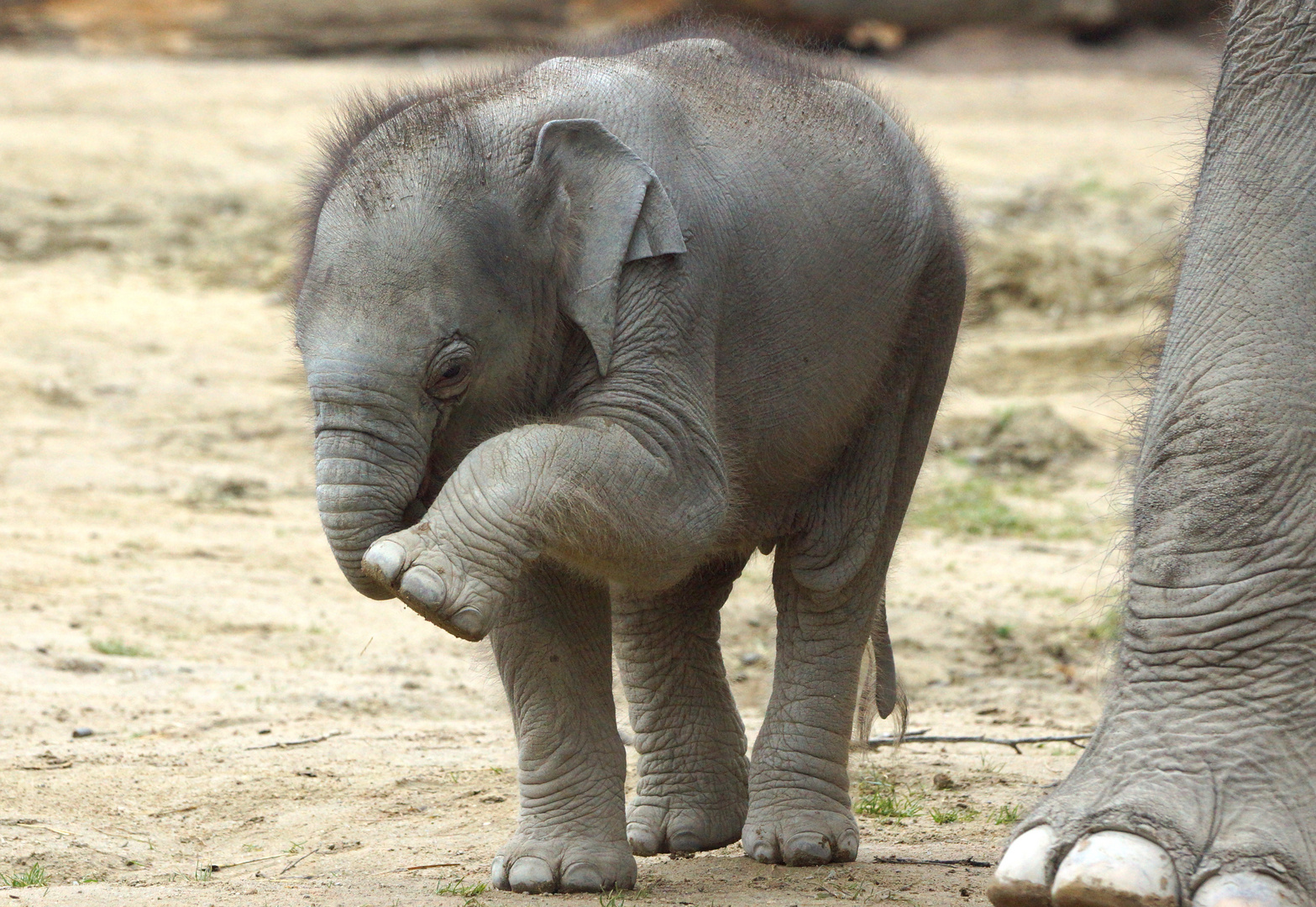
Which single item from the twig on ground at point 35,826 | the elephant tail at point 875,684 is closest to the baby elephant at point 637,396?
the elephant tail at point 875,684

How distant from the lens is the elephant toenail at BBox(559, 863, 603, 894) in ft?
11.6

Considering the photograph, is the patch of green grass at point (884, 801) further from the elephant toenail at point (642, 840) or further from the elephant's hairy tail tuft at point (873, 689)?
the elephant toenail at point (642, 840)

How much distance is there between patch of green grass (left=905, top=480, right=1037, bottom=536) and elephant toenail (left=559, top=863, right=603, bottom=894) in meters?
4.64

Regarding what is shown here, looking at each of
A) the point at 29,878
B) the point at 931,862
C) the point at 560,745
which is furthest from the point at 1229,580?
the point at 29,878

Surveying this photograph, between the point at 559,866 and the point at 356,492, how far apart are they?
910 millimetres

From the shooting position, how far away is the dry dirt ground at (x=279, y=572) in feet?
13.4

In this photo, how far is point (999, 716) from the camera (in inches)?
230

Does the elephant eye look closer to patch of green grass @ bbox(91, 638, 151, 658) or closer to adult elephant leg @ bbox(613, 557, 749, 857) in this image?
adult elephant leg @ bbox(613, 557, 749, 857)

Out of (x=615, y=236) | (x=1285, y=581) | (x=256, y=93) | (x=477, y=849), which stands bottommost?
(x=477, y=849)

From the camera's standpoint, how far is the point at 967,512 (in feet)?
27.7

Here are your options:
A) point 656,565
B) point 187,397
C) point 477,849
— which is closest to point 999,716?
point 477,849

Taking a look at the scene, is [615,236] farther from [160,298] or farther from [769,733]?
[160,298]

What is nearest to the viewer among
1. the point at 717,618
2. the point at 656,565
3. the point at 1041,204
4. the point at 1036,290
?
the point at 656,565

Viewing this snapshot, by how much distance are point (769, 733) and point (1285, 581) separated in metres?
1.44
